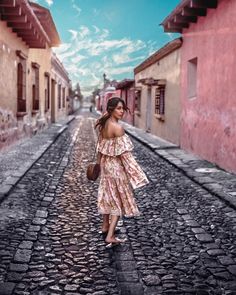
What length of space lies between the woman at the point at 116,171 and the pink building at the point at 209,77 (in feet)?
14.7

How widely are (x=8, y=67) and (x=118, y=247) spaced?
26.7 ft

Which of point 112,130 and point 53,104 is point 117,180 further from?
point 53,104

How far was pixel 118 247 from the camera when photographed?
402cm

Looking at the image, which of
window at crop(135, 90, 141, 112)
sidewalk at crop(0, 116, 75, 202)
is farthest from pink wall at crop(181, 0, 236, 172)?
window at crop(135, 90, 141, 112)

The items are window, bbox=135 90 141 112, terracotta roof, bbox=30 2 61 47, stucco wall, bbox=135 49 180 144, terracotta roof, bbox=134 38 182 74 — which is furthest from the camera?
window, bbox=135 90 141 112

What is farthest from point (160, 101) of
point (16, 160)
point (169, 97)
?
point (16, 160)

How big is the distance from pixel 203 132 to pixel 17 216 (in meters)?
6.42

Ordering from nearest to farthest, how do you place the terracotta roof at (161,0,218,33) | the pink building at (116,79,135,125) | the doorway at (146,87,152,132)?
1. the terracotta roof at (161,0,218,33)
2. the doorway at (146,87,152,132)
3. the pink building at (116,79,135,125)

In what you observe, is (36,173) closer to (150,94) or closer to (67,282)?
(67,282)

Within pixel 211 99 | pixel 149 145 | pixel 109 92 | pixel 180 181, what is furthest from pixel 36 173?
pixel 109 92

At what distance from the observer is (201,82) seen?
10383 mm

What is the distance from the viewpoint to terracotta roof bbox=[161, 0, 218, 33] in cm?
938

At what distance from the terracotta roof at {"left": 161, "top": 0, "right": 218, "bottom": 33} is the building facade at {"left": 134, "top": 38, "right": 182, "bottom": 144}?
1.96 ft

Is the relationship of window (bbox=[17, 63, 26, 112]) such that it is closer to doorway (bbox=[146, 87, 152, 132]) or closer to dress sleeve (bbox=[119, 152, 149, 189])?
doorway (bbox=[146, 87, 152, 132])
